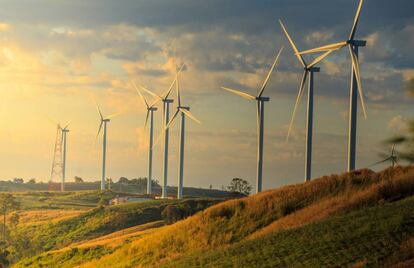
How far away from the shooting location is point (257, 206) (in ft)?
177

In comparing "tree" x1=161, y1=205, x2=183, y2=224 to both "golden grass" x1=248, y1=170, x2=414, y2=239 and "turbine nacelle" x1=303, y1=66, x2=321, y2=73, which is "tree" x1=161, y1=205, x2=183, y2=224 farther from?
"golden grass" x1=248, y1=170, x2=414, y2=239

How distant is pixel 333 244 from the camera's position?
32.7 m

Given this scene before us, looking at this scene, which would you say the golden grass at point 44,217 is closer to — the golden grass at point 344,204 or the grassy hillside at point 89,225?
the grassy hillside at point 89,225

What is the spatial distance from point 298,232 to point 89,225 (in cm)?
7702

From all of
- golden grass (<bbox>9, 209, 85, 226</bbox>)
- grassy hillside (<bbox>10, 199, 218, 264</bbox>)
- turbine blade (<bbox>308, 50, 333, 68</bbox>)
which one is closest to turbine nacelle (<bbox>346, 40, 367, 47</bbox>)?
turbine blade (<bbox>308, 50, 333, 68</bbox>)

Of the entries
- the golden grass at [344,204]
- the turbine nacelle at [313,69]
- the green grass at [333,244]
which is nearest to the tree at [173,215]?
the turbine nacelle at [313,69]

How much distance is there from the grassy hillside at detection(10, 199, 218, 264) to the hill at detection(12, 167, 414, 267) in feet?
104

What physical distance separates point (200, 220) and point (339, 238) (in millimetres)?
23259

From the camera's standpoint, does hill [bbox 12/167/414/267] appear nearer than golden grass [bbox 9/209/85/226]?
Yes

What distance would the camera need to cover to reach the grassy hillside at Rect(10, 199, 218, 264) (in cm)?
10281

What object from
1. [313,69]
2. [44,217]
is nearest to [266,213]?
[313,69]

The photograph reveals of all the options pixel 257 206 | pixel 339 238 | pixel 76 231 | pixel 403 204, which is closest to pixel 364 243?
pixel 339 238

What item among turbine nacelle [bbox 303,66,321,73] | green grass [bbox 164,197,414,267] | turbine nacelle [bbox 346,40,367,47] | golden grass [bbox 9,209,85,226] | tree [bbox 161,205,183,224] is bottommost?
golden grass [bbox 9,209,85,226]

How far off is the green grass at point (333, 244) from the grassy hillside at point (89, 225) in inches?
2429
